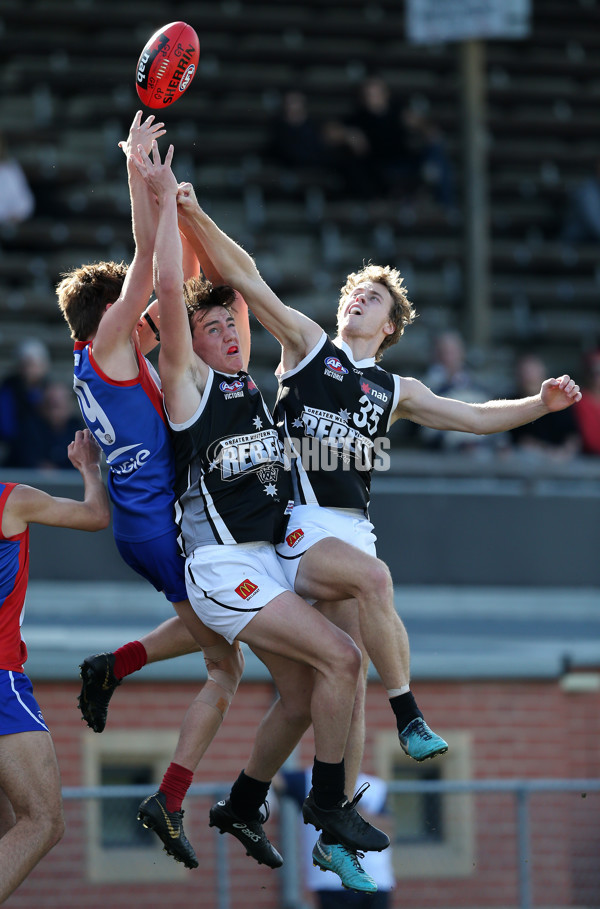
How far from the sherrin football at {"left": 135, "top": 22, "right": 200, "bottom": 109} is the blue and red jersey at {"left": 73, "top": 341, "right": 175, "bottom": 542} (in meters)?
1.03

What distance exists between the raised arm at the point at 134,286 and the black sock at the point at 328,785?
5.59 ft

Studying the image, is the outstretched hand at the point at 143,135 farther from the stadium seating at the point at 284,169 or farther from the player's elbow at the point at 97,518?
the stadium seating at the point at 284,169

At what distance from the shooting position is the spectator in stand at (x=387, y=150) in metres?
14.2

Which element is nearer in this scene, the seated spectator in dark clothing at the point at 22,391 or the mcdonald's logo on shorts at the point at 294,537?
the mcdonald's logo on shorts at the point at 294,537

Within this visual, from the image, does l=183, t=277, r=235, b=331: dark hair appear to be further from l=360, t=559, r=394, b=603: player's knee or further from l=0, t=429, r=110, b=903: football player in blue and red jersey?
l=360, t=559, r=394, b=603: player's knee

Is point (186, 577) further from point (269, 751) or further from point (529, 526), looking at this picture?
point (529, 526)

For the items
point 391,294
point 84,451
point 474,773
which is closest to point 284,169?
point 474,773

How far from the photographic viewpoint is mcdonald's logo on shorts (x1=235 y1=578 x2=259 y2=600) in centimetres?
521

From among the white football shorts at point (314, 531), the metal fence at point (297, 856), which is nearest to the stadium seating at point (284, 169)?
the metal fence at point (297, 856)

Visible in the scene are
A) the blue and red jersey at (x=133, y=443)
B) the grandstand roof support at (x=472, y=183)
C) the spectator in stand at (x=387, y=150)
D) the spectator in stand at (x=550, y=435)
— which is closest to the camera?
the blue and red jersey at (x=133, y=443)

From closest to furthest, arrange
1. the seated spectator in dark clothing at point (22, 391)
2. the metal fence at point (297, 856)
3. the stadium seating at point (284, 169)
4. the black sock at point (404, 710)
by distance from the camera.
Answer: the black sock at point (404, 710), the metal fence at point (297, 856), the seated spectator in dark clothing at point (22, 391), the stadium seating at point (284, 169)

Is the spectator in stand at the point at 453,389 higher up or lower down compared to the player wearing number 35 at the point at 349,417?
lower down

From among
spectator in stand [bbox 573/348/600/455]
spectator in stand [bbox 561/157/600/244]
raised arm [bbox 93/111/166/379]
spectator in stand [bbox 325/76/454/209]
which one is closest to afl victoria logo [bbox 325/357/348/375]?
raised arm [bbox 93/111/166/379]

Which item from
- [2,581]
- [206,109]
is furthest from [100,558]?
[206,109]
